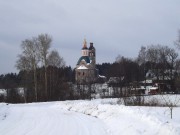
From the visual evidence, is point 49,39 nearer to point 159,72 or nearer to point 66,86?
point 66,86

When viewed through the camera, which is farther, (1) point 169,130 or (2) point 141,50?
(2) point 141,50

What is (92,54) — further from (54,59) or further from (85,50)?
(54,59)

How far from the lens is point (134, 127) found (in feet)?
42.3

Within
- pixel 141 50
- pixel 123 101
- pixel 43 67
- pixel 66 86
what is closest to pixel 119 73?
pixel 141 50

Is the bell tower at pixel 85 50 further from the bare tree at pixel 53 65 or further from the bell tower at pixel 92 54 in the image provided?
the bare tree at pixel 53 65

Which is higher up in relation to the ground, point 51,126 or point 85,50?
point 85,50

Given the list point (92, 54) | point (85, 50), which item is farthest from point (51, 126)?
point (92, 54)

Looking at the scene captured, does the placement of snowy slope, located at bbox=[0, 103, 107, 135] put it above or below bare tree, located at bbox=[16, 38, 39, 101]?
below

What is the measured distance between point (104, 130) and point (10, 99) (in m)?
59.0

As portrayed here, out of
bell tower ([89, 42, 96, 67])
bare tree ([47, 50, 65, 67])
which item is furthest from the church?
bare tree ([47, 50, 65, 67])

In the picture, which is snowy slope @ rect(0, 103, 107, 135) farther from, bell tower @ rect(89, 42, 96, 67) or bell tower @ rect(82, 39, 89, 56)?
bell tower @ rect(82, 39, 89, 56)

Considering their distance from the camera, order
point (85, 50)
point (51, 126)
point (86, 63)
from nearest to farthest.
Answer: point (51, 126) < point (86, 63) < point (85, 50)

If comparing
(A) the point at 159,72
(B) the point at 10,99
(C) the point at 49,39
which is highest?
(C) the point at 49,39

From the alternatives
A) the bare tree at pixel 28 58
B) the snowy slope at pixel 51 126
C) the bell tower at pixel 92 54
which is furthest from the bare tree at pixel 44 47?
the bell tower at pixel 92 54
